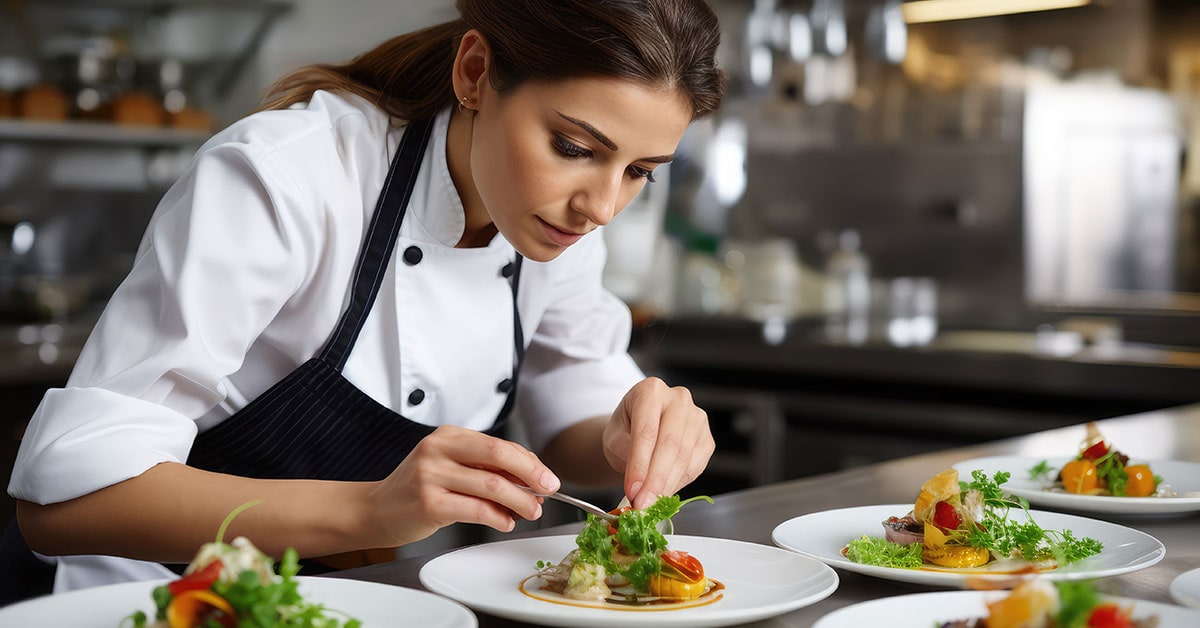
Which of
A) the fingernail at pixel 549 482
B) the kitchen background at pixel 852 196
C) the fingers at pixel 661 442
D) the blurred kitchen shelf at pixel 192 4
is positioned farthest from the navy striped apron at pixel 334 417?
the blurred kitchen shelf at pixel 192 4

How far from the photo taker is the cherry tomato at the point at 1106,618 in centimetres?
82

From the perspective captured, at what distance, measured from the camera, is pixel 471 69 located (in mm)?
1482

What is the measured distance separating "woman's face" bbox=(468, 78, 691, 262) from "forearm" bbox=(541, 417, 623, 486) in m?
0.46

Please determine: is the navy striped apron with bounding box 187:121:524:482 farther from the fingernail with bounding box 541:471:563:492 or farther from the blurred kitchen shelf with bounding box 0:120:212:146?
the blurred kitchen shelf with bounding box 0:120:212:146

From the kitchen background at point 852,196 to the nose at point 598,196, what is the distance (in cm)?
275

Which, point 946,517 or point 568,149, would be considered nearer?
point 946,517

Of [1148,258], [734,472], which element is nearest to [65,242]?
[734,472]

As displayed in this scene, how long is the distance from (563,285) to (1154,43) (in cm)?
361

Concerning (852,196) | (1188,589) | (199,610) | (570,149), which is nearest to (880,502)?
(1188,589)

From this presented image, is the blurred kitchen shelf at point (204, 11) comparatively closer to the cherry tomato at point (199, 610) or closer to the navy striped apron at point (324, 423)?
the navy striped apron at point (324, 423)

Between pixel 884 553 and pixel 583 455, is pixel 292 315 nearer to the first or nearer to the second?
pixel 583 455

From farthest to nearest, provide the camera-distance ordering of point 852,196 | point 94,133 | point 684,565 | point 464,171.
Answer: point 852,196
point 94,133
point 464,171
point 684,565

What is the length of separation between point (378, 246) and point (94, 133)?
336 centimetres

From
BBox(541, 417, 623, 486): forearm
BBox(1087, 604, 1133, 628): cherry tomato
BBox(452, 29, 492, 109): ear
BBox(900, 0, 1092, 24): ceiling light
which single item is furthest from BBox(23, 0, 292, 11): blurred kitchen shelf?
BBox(1087, 604, 1133, 628): cherry tomato
